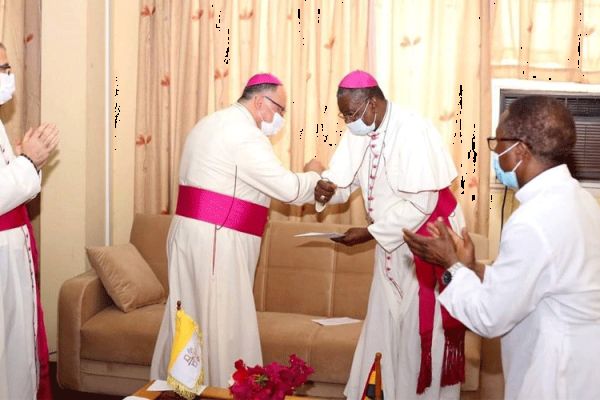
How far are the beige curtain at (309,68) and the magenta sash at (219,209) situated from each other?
4.35 ft

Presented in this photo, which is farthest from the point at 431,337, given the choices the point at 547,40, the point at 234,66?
the point at 234,66

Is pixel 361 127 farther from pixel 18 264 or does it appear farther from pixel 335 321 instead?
pixel 18 264

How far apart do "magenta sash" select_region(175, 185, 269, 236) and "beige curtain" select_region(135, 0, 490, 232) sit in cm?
133

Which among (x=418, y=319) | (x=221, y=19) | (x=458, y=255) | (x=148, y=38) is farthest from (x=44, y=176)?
(x=458, y=255)

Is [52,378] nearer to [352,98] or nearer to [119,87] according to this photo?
[119,87]

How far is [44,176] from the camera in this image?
4.95 m

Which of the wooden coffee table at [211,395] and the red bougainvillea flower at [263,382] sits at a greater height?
the red bougainvillea flower at [263,382]

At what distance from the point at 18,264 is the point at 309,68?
2.46 meters

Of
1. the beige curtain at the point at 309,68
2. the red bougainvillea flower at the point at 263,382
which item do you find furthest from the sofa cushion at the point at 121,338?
the red bougainvillea flower at the point at 263,382

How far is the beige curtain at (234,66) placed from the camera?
16.4 ft

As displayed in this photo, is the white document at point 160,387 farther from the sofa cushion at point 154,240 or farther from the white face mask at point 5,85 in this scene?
the sofa cushion at point 154,240

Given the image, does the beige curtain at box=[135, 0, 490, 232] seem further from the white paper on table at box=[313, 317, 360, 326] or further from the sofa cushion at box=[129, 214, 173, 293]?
the white paper on table at box=[313, 317, 360, 326]

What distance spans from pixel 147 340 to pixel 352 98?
193 cm

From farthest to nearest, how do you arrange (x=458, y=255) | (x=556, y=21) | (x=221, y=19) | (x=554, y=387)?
(x=221, y=19)
(x=556, y=21)
(x=458, y=255)
(x=554, y=387)
